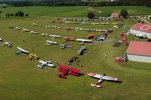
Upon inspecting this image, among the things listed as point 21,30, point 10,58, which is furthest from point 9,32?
point 10,58

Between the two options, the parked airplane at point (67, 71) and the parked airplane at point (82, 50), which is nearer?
the parked airplane at point (67, 71)

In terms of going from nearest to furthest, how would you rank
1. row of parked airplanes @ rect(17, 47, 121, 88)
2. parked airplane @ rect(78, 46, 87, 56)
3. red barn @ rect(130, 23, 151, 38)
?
1. row of parked airplanes @ rect(17, 47, 121, 88)
2. parked airplane @ rect(78, 46, 87, 56)
3. red barn @ rect(130, 23, 151, 38)

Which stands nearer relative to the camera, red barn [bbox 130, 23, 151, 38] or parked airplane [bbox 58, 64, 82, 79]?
parked airplane [bbox 58, 64, 82, 79]

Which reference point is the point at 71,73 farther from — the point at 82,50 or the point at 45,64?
the point at 82,50

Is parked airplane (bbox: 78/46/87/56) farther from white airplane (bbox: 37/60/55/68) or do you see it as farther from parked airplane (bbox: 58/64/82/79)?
parked airplane (bbox: 58/64/82/79)

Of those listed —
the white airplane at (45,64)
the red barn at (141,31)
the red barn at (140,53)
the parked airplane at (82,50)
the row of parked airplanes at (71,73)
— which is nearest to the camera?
the row of parked airplanes at (71,73)

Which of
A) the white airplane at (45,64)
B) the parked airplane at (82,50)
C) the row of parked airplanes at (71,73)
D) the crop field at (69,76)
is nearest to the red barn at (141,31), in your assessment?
the crop field at (69,76)

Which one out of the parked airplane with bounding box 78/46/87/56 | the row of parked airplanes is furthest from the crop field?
the parked airplane with bounding box 78/46/87/56

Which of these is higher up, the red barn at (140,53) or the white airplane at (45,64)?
the red barn at (140,53)

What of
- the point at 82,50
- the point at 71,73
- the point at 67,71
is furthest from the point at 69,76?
the point at 82,50

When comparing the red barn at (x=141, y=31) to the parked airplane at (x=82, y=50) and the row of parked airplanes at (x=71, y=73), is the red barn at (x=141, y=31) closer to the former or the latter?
the parked airplane at (x=82, y=50)

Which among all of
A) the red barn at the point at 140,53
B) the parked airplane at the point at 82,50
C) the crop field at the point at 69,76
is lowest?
the crop field at the point at 69,76
